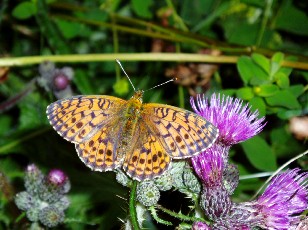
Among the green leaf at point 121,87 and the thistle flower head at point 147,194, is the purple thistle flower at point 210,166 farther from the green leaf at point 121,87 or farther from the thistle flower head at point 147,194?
the green leaf at point 121,87

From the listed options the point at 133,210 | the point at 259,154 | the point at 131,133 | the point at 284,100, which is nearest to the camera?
the point at 133,210

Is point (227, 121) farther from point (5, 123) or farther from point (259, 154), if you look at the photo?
point (5, 123)

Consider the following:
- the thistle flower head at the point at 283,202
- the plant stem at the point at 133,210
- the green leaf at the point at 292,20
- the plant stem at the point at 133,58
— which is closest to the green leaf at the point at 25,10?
the plant stem at the point at 133,58

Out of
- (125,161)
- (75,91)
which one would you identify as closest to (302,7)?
(75,91)

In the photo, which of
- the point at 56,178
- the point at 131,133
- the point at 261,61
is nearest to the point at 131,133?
the point at 131,133

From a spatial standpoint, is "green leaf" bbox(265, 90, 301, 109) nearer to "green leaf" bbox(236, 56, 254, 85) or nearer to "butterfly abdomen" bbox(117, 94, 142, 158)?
"green leaf" bbox(236, 56, 254, 85)

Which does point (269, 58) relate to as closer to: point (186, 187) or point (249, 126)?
point (249, 126)
